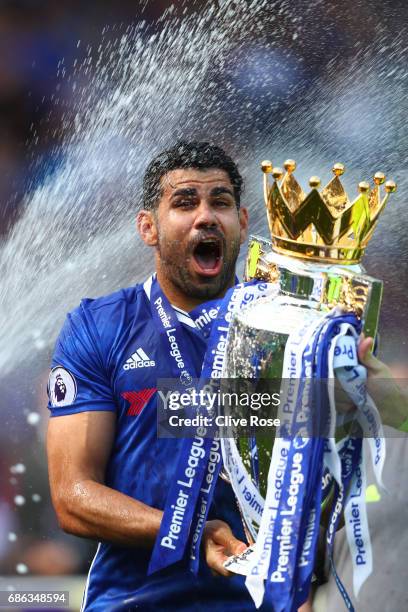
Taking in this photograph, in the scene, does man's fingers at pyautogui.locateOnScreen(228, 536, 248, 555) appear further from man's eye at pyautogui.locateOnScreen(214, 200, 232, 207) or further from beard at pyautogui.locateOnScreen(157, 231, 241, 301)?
man's eye at pyautogui.locateOnScreen(214, 200, 232, 207)

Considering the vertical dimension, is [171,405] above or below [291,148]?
below

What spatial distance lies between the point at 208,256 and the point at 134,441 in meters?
0.44

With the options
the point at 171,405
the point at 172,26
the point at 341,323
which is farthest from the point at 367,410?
the point at 172,26

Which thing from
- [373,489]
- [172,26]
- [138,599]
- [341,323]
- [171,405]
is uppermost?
[172,26]

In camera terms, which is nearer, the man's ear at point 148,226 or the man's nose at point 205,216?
the man's nose at point 205,216

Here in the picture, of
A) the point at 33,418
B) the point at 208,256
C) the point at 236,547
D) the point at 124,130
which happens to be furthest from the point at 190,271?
the point at 33,418

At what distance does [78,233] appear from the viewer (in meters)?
3.52

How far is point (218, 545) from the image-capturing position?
2.11 meters

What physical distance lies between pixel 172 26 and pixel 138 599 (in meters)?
1.92

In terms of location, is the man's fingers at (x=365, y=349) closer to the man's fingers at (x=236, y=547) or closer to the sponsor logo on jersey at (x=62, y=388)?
the man's fingers at (x=236, y=547)

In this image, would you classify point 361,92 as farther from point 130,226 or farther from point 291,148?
point 130,226

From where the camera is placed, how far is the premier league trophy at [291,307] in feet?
5.87

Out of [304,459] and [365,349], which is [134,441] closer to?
[304,459]

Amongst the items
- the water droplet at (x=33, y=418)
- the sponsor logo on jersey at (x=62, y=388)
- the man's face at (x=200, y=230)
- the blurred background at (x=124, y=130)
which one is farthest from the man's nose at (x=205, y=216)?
the water droplet at (x=33, y=418)
